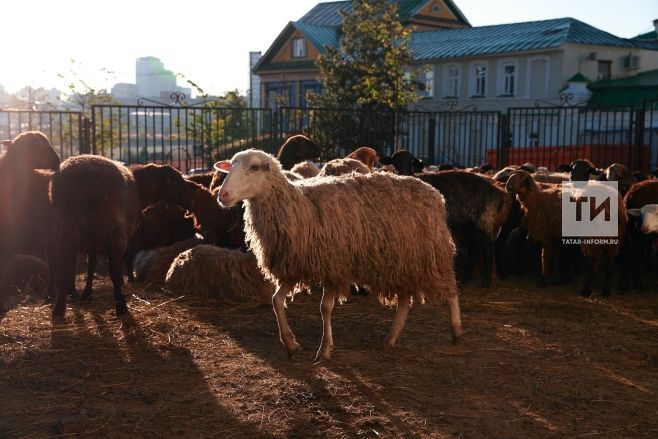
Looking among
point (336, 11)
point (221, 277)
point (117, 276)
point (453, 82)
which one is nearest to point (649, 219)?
point (221, 277)

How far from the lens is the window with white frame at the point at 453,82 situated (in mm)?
35875

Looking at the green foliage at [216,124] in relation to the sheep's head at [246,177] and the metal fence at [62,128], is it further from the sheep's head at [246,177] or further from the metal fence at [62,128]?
the sheep's head at [246,177]

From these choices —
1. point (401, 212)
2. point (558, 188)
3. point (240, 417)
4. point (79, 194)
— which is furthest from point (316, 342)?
point (558, 188)

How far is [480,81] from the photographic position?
35281 mm

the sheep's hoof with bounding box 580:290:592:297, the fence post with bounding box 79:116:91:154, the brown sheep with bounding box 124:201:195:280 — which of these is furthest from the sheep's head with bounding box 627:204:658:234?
the fence post with bounding box 79:116:91:154

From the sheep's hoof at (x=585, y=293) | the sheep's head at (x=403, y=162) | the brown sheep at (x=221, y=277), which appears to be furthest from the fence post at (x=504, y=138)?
the brown sheep at (x=221, y=277)

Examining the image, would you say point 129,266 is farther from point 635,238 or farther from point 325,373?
point 635,238

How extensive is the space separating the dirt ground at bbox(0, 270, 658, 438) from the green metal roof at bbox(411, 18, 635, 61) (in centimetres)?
2687

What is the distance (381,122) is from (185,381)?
45.4 ft

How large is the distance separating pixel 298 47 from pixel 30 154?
36112mm

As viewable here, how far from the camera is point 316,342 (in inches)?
262

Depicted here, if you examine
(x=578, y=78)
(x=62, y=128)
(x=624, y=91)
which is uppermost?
(x=578, y=78)

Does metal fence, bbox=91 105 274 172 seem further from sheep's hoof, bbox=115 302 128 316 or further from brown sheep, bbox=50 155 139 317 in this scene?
sheep's hoof, bbox=115 302 128 316

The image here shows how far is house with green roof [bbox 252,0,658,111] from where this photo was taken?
32438 mm
